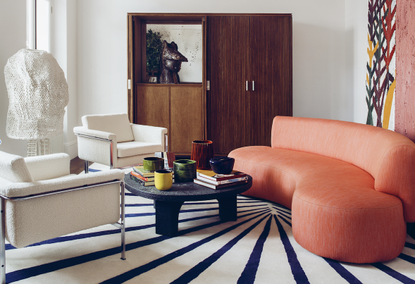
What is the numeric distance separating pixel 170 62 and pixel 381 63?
2953 millimetres

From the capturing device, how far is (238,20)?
17.0 feet

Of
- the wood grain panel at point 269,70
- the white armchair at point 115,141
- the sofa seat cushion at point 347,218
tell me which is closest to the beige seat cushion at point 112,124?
the white armchair at point 115,141

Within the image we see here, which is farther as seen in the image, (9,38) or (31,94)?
(9,38)

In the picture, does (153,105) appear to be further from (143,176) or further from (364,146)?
(364,146)

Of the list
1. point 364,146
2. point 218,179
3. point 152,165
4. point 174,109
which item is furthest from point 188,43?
point 218,179

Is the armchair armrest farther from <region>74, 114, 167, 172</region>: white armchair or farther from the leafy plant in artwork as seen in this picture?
the leafy plant in artwork

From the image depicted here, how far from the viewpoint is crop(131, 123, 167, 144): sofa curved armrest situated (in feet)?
13.7

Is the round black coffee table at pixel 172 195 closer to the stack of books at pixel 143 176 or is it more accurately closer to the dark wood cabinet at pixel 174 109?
the stack of books at pixel 143 176

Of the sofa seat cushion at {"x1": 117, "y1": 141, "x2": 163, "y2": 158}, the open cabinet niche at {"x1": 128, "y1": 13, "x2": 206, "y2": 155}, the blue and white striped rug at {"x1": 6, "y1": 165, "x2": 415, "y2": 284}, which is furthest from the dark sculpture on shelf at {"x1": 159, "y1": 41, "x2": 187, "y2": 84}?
the blue and white striped rug at {"x1": 6, "y1": 165, "x2": 415, "y2": 284}

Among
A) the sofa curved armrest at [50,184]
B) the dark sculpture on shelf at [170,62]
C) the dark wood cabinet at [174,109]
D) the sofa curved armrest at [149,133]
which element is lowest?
the sofa curved armrest at [50,184]

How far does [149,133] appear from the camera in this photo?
14.2 feet

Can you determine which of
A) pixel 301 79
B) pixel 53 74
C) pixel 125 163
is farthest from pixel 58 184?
pixel 301 79

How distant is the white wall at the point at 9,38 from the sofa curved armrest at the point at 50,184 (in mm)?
2294

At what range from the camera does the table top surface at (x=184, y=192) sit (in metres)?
2.39
